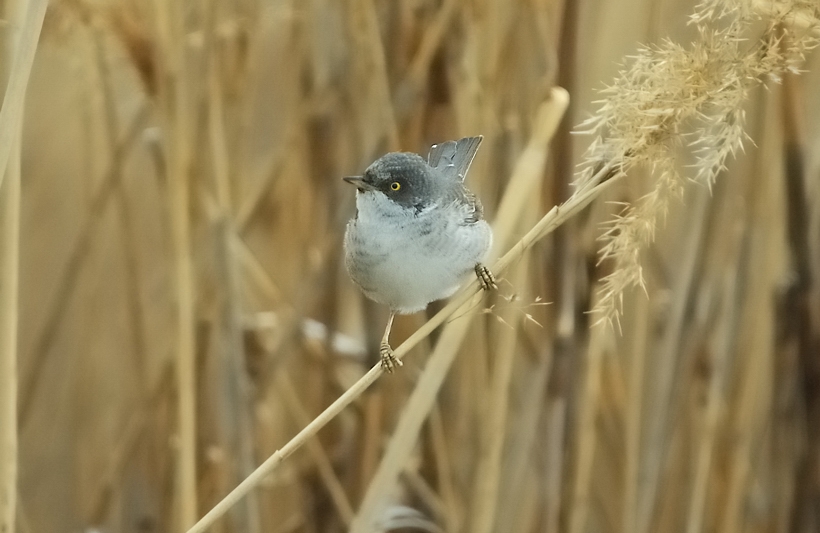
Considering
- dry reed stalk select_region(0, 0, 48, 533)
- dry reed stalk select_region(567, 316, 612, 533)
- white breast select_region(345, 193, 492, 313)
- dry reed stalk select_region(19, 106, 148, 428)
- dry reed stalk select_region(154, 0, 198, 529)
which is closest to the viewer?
dry reed stalk select_region(0, 0, 48, 533)

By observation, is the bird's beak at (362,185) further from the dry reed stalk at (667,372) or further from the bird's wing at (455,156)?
the dry reed stalk at (667,372)

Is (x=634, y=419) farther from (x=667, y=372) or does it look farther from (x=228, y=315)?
(x=228, y=315)

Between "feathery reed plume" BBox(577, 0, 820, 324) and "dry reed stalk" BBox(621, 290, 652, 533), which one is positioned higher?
"feathery reed plume" BBox(577, 0, 820, 324)

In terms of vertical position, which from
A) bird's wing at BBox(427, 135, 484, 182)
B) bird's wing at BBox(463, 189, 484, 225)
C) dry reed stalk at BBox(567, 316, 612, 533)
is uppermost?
bird's wing at BBox(427, 135, 484, 182)

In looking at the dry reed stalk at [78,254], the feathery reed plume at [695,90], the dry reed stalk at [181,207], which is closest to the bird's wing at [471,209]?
the feathery reed plume at [695,90]

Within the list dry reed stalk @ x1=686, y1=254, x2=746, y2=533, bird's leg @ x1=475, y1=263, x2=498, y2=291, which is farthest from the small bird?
dry reed stalk @ x1=686, y1=254, x2=746, y2=533

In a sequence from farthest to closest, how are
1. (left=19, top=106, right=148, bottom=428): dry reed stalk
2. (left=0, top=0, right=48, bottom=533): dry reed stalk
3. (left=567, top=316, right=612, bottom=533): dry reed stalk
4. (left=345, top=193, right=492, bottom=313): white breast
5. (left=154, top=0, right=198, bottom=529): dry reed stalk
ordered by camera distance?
(left=19, top=106, right=148, bottom=428): dry reed stalk, (left=567, top=316, right=612, bottom=533): dry reed stalk, (left=154, top=0, right=198, bottom=529): dry reed stalk, (left=345, top=193, right=492, bottom=313): white breast, (left=0, top=0, right=48, bottom=533): dry reed stalk

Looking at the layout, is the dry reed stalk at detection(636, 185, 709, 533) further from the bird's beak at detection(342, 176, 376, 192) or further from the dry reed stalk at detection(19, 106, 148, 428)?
the dry reed stalk at detection(19, 106, 148, 428)
